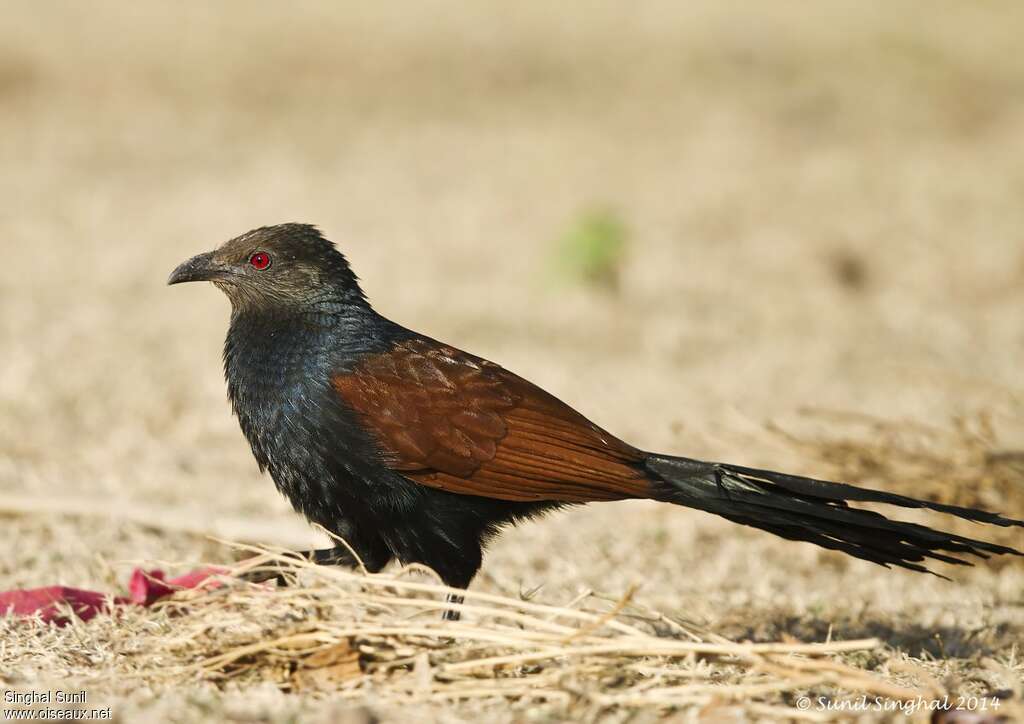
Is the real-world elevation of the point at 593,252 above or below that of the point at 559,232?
below

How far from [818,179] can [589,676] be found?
32.3 feet

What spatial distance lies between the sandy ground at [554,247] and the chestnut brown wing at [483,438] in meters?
0.78

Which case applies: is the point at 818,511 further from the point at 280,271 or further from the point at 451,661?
the point at 280,271

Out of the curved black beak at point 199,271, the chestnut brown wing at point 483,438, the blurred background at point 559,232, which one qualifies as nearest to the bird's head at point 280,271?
the curved black beak at point 199,271

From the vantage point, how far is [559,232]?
10477mm

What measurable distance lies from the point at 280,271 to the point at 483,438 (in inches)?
35.3

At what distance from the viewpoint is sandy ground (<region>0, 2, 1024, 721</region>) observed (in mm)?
4500

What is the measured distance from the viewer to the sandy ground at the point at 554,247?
450cm

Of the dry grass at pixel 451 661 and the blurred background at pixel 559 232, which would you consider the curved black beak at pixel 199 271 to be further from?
the dry grass at pixel 451 661

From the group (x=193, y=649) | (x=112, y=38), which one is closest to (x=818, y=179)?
(x=112, y=38)

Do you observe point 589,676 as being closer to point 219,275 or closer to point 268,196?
point 219,275

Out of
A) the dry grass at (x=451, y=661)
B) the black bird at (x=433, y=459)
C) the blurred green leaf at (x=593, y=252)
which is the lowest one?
the dry grass at (x=451, y=661)

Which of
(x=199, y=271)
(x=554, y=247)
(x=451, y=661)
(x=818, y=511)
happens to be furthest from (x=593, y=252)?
(x=451, y=661)

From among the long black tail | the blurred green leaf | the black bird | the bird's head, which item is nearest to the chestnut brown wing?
the black bird
